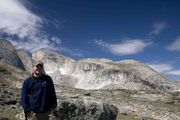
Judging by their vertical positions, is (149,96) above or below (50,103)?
above

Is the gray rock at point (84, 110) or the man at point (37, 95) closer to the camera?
the man at point (37, 95)

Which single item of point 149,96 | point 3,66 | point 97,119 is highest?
point 3,66

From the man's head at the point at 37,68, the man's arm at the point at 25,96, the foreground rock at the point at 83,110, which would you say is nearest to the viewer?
the man's head at the point at 37,68

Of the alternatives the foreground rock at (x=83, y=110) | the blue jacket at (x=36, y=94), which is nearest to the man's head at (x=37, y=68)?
the blue jacket at (x=36, y=94)

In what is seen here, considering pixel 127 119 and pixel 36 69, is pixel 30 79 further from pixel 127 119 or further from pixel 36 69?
pixel 127 119

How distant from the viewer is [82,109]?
2809 centimetres

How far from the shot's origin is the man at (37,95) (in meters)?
14.0

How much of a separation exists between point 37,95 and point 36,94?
0.19 ft

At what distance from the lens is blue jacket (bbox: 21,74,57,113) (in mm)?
14039

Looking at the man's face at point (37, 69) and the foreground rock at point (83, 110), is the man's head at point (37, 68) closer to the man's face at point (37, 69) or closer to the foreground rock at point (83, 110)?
the man's face at point (37, 69)

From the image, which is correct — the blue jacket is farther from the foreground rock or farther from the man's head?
the foreground rock

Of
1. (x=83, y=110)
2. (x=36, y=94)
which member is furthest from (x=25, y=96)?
(x=83, y=110)

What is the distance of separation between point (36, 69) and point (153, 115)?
50.9 meters

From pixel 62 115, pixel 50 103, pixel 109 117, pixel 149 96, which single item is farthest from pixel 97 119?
pixel 149 96
